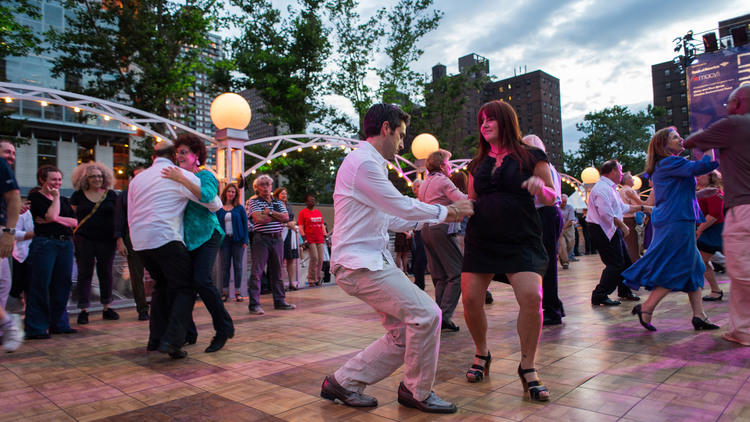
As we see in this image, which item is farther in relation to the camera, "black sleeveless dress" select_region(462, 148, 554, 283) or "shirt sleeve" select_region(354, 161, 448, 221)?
"black sleeveless dress" select_region(462, 148, 554, 283)

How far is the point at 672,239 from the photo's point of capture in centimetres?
442

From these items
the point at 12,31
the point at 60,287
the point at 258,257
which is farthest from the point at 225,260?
the point at 12,31

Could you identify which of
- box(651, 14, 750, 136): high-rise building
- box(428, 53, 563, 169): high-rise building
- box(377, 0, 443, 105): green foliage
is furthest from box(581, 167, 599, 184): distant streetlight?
box(428, 53, 563, 169): high-rise building

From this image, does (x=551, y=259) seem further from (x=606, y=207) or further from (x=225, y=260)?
(x=225, y=260)

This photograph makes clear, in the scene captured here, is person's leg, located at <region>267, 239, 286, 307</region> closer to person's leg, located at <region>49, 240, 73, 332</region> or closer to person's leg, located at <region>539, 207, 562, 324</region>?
person's leg, located at <region>49, 240, 73, 332</region>

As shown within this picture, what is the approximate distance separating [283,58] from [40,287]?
2185 cm

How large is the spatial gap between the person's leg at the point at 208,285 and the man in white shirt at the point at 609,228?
4.63m

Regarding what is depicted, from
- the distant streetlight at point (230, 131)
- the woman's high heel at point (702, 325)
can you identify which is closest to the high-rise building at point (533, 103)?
the distant streetlight at point (230, 131)

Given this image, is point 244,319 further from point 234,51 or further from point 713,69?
point 713,69

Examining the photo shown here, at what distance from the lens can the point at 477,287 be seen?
9.69 ft

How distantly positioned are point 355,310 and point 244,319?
1474mm

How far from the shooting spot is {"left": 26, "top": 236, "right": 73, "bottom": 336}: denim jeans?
4.99 metres

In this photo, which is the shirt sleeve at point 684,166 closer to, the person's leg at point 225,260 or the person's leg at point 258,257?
the person's leg at point 258,257

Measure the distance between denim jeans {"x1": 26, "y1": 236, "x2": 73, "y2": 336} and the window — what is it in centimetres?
3515
